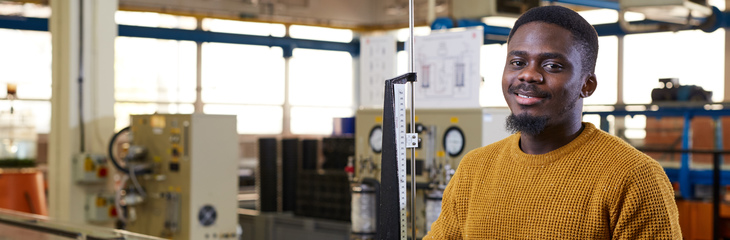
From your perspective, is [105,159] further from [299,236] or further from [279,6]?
[279,6]

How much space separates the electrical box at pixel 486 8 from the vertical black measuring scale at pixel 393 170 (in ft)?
10.9

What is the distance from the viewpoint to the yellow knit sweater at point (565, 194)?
3.96ft

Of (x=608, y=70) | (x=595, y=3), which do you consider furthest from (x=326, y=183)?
(x=608, y=70)

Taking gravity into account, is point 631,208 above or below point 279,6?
below

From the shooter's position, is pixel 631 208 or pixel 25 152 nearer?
pixel 631 208

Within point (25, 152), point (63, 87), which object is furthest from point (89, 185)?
point (25, 152)

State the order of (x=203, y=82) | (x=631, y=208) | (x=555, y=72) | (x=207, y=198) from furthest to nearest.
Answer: (x=203, y=82) → (x=207, y=198) → (x=555, y=72) → (x=631, y=208)

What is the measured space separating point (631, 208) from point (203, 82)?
34.0ft

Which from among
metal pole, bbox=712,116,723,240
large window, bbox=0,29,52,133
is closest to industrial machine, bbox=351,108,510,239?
metal pole, bbox=712,116,723,240

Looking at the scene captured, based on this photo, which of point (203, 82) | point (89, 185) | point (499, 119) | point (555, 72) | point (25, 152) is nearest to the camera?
point (555, 72)

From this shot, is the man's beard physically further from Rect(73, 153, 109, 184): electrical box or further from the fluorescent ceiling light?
Rect(73, 153, 109, 184): electrical box

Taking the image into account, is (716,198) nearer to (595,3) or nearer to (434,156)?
(595,3)

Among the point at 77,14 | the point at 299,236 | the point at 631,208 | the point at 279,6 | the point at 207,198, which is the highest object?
the point at 279,6

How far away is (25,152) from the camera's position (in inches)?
352
